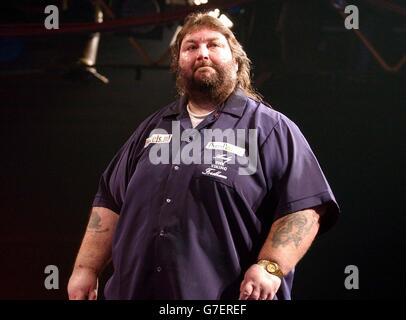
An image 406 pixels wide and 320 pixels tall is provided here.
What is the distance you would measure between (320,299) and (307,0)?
1.27 metres

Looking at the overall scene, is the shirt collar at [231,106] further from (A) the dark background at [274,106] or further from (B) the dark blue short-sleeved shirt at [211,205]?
(A) the dark background at [274,106]

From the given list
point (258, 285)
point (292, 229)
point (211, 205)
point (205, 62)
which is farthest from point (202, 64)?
point (258, 285)

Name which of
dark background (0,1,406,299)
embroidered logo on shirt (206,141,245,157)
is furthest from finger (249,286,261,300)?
dark background (0,1,406,299)

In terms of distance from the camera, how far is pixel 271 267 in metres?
Answer: 1.28

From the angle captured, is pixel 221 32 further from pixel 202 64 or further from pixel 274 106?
pixel 274 106

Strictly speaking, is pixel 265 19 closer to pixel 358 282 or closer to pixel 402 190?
pixel 402 190

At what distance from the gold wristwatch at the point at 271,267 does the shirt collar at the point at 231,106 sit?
439mm

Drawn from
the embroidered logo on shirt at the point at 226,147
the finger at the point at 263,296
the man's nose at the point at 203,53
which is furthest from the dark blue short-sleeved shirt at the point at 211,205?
the man's nose at the point at 203,53

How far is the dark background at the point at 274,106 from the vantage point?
7.03 feet

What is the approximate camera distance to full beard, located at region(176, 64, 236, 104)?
154 centimetres

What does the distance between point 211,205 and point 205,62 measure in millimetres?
462
